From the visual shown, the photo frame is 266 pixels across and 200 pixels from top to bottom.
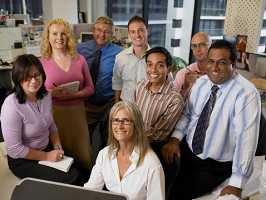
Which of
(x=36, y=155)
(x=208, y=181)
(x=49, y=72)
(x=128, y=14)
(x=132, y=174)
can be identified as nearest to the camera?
(x=132, y=174)

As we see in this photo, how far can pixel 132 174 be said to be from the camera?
145 cm

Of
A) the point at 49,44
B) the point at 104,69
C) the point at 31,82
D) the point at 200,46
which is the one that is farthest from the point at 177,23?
the point at 31,82

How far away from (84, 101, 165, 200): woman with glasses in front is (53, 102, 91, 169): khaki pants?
0.70m

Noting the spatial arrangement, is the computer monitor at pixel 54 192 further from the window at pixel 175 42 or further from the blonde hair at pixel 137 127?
the window at pixel 175 42

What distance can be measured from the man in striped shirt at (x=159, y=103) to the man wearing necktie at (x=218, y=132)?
7 centimetres

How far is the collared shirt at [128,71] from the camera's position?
7.80 feet

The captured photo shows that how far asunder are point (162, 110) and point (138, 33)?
0.78 metres

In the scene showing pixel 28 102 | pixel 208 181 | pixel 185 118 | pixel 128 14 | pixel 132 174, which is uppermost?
pixel 128 14

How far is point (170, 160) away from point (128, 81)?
0.91m

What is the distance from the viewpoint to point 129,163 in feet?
4.87

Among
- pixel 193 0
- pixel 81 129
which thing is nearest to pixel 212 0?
pixel 193 0

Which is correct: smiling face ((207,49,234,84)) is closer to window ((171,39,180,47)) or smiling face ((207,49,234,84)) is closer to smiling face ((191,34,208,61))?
smiling face ((191,34,208,61))

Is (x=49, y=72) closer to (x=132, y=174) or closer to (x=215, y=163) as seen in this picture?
(x=132, y=174)

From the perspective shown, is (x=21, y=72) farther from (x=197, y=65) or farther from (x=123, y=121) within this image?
(x=197, y=65)
